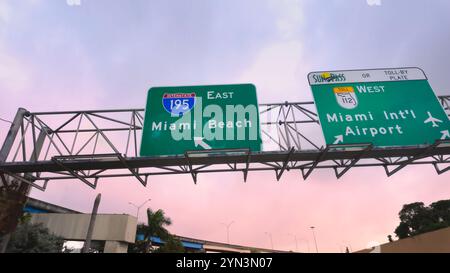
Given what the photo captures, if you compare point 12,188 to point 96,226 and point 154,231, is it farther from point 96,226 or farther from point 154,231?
point 154,231

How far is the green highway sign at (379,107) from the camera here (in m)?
7.18

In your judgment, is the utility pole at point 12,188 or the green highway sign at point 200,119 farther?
the utility pole at point 12,188

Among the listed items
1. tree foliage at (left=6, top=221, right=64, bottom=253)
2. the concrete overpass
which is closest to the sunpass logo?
tree foliage at (left=6, top=221, right=64, bottom=253)

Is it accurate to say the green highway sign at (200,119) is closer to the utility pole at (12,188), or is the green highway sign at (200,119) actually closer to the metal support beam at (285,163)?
the metal support beam at (285,163)

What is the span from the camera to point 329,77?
26.8ft

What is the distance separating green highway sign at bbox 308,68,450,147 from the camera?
7.18 metres

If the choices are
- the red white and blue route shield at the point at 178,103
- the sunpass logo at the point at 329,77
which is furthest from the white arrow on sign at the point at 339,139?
the red white and blue route shield at the point at 178,103

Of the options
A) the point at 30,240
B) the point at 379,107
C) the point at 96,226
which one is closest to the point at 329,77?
the point at 379,107

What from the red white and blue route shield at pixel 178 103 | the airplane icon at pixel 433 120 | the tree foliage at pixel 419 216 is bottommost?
the airplane icon at pixel 433 120

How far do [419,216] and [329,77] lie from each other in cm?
6794

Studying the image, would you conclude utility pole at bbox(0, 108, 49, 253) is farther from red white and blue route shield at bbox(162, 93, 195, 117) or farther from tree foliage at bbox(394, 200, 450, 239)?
tree foliage at bbox(394, 200, 450, 239)
